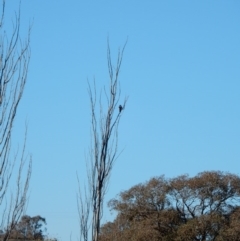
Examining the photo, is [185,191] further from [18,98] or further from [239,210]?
[18,98]

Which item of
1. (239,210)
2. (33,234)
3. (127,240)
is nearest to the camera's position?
(127,240)

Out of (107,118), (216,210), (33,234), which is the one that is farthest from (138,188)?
(107,118)

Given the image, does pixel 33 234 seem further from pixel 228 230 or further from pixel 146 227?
pixel 228 230

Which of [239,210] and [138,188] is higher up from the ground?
[138,188]

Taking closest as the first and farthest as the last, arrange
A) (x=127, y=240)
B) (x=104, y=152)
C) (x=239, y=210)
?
(x=104, y=152), (x=127, y=240), (x=239, y=210)

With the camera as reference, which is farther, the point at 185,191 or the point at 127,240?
the point at 185,191

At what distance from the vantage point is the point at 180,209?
103ft

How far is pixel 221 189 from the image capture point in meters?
31.5

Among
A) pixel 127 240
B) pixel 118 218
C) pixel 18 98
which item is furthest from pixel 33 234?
pixel 18 98

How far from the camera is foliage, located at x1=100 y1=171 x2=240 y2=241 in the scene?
2973 centimetres

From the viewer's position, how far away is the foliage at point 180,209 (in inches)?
1171

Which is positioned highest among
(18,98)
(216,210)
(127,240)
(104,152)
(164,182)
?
(164,182)

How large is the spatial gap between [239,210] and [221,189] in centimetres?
165

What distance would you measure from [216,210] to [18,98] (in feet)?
82.4
